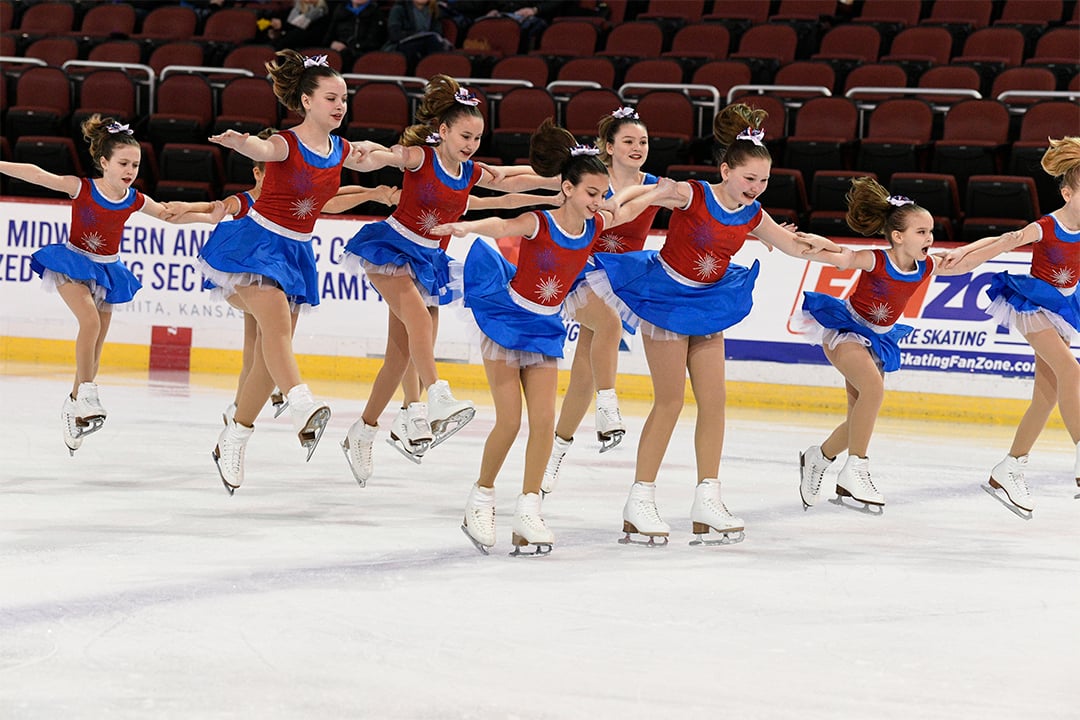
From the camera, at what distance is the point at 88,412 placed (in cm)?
639

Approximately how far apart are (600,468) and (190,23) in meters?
9.17

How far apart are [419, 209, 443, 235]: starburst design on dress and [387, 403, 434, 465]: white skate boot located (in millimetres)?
762

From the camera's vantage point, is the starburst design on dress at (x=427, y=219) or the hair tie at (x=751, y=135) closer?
the hair tie at (x=751, y=135)

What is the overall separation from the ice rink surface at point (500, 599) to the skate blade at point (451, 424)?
0.30m

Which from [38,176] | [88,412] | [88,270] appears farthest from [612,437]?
[38,176]

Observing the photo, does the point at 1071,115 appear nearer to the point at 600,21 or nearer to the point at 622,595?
the point at 600,21

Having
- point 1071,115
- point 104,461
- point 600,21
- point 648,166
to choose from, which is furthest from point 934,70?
point 104,461

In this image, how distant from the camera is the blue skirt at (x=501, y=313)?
4559 mm

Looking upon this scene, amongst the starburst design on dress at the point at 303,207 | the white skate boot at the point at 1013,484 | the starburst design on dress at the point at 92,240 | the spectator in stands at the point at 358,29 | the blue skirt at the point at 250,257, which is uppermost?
the spectator in stands at the point at 358,29

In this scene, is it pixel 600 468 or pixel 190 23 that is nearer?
pixel 600 468

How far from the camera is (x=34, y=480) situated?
5688 mm

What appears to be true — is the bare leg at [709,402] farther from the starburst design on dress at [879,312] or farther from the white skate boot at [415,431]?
the white skate boot at [415,431]

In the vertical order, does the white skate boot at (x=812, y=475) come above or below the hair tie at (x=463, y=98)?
below

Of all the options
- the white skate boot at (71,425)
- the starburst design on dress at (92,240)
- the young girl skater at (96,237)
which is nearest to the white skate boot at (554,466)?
the young girl skater at (96,237)
